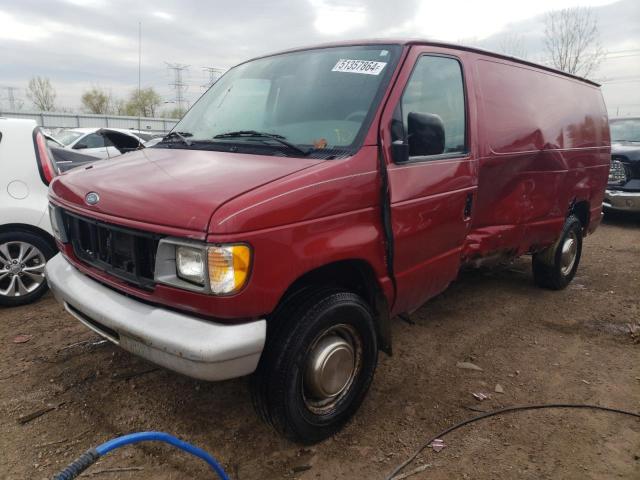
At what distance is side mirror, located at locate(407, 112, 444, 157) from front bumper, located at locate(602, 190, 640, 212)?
7089 mm

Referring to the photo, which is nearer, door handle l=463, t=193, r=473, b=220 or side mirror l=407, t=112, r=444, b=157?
side mirror l=407, t=112, r=444, b=157

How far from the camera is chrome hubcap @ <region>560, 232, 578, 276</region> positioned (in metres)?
4.96

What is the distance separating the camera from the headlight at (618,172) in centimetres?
863

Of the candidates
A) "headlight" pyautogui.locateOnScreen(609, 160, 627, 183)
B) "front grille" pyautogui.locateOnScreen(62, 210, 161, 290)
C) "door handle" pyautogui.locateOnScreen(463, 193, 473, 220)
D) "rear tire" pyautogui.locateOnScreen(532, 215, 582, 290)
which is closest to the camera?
"front grille" pyautogui.locateOnScreen(62, 210, 161, 290)

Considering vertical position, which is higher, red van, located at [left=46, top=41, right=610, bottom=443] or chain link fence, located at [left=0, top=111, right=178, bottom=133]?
chain link fence, located at [left=0, top=111, right=178, bottom=133]

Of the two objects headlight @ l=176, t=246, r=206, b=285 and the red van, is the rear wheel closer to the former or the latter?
the red van

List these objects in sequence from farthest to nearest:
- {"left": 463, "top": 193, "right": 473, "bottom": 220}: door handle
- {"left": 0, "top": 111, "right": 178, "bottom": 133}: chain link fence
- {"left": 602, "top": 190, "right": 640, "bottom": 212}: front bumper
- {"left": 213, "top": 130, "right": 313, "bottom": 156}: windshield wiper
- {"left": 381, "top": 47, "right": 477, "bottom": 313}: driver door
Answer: {"left": 0, "top": 111, "right": 178, "bottom": 133}: chain link fence → {"left": 602, "top": 190, "right": 640, "bottom": 212}: front bumper → {"left": 463, "top": 193, "right": 473, "bottom": 220}: door handle → {"left": 381, "top": 47, "right": 477, "bottom": 313}: driver door → {"left": 213, "top": 130, "right": 313, "bottom": 156}: windshield wiper

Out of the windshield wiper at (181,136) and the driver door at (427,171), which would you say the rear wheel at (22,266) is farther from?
the driver door at (427,171)

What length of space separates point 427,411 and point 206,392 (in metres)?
1.38

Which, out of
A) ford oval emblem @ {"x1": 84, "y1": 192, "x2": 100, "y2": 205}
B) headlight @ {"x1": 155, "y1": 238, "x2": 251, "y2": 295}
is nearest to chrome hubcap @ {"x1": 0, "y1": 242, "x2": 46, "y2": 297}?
ford oval emblem @ {"x1": 84, "y1": 192, "x2": 100, "y2": 205}

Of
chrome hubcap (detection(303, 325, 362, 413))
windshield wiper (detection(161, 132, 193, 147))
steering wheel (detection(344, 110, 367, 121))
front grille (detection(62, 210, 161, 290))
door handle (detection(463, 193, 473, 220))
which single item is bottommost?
chrome hubcap (detection(303, 325, 362, 413))

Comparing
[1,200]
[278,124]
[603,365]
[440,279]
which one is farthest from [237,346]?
[1,200]

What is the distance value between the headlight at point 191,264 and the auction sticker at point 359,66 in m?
1.52

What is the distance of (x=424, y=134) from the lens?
8.62 feet
